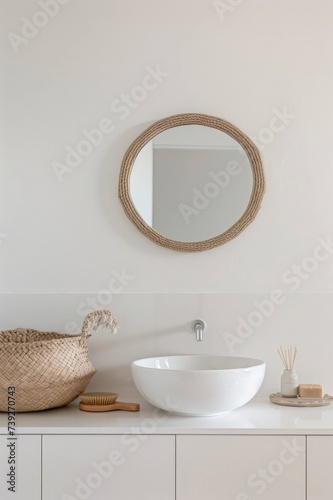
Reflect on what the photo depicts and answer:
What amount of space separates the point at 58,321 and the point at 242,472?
0.94m

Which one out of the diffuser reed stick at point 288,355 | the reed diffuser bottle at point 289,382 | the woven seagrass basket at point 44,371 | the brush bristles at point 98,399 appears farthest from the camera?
the diffuser reed stick at point 288,355

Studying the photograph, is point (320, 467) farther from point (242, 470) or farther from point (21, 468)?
point (21, 468)

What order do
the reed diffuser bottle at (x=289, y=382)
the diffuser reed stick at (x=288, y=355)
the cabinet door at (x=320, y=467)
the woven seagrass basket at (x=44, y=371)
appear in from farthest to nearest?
the diffuser reed stick at (x=288, y=355) → the reed diffuser bottle at (x=289, y=382) → the woven seagrass basket at (x=44, y=371) → the cabinet door at (x=320, y=467)

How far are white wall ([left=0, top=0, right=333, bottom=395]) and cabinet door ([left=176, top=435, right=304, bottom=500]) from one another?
557 mm

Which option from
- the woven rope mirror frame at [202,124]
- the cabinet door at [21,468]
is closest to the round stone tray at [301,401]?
the woven rope mirror frame at [202,124]

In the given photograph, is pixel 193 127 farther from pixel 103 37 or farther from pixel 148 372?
pixel 148 372

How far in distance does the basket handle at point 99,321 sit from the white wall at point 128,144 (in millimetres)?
198

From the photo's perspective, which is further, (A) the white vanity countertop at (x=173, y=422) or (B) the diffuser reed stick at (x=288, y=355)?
(B) the diffuser reed stick at (x=288, y=355)

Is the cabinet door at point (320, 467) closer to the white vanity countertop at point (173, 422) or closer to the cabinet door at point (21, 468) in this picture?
the white vanity countertop at point (173, 422)

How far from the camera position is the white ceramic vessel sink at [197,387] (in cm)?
215

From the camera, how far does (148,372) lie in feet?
7.27

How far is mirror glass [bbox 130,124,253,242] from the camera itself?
266cm

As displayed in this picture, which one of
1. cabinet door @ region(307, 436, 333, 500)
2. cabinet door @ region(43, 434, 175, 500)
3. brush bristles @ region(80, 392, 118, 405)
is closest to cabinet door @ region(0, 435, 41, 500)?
cabinet door @ region(43, 434, 175, 500)

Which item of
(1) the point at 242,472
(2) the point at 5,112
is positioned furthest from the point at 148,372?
(2) the point at 5,112
